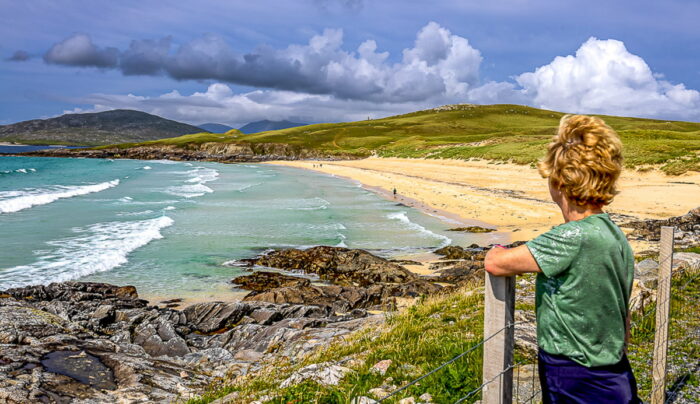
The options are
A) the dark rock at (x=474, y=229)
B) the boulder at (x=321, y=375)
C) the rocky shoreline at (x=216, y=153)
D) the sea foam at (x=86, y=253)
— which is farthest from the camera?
the rocky shoreline at (x=216, y=153)

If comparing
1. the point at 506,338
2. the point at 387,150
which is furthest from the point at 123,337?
the point at 387,150

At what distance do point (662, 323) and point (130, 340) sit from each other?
1028 centimetres

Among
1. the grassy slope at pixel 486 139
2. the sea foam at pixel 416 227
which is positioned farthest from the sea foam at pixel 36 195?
the grassy slope at pixel 486 139

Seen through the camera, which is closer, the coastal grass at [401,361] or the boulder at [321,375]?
the coastal grass at [401,361]

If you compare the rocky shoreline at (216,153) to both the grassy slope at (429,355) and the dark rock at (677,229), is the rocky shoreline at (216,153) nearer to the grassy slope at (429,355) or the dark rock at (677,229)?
the dark rock at (677,229)

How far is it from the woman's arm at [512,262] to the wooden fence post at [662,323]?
3057 mm

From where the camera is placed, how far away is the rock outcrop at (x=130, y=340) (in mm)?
7457

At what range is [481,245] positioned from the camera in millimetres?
21438

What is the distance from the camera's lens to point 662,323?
483 cm

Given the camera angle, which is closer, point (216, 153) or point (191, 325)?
point (191, 325)

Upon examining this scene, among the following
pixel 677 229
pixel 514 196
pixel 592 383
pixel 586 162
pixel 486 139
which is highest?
pixel 486 139

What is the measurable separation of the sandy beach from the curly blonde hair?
2026cm

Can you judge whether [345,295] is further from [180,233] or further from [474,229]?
[180,233]

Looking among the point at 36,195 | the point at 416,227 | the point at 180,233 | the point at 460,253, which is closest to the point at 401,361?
the point at 460,253
